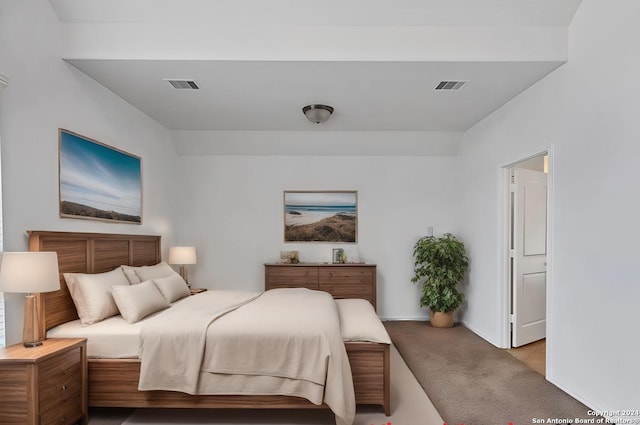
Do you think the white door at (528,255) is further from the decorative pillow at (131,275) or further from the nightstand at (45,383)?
the nightstand at (45,383)

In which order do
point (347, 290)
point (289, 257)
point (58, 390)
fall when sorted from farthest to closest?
1. point (289, 257)
2. point (347, 290)
3. point (58, 390)

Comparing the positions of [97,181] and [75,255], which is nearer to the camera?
[75,255]

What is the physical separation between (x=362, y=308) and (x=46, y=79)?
315 centimetres

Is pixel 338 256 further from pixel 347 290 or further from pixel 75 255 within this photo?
pixel 75 255

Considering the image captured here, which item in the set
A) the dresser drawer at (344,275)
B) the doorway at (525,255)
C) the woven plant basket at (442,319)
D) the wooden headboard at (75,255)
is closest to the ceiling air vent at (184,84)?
the wooden headboard at (75,255)

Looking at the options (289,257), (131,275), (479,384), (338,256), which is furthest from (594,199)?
(131,275)

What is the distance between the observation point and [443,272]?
17.1 feet

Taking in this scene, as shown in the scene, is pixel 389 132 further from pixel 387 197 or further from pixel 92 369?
pixel 92 369

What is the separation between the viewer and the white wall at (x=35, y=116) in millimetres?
2590

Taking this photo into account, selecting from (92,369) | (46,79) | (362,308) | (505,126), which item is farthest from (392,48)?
(92,369)

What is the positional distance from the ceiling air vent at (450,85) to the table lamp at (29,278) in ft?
11.3

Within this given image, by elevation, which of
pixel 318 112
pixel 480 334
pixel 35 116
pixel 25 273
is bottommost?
pixel 480 334

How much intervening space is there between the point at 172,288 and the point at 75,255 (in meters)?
0.91

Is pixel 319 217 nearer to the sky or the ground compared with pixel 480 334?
nearer to the sky
